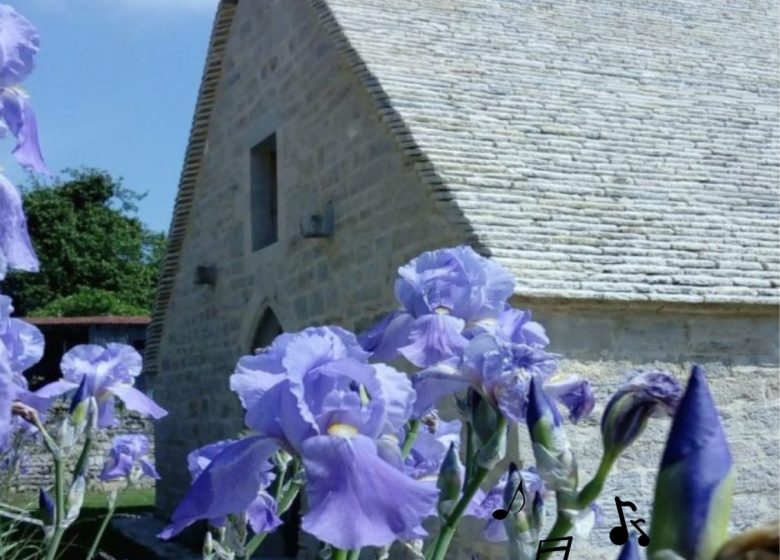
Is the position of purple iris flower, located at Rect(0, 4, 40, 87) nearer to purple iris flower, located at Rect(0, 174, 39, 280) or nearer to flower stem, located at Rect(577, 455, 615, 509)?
purple iris flower, located at Rect(0, 174, 39, 280)

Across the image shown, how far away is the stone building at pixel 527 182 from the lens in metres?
7.50

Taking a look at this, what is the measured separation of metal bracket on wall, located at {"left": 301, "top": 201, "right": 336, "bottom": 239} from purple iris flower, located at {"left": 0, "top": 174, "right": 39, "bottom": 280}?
8.40 m

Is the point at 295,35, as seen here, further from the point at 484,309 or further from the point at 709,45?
the point at 484,309

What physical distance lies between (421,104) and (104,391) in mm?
6481

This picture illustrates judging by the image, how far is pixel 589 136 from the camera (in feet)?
29.2

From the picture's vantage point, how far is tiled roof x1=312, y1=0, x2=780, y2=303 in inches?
299

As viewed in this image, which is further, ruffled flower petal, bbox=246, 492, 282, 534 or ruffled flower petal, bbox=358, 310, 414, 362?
ruffled flower petal, bbox=246, 492, 282, 534

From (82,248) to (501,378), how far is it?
38407mm

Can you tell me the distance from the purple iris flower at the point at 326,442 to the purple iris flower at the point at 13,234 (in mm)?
302

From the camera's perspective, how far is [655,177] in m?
8.70

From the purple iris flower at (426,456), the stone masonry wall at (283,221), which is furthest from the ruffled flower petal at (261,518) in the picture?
the stone masonry wall at (283,221)

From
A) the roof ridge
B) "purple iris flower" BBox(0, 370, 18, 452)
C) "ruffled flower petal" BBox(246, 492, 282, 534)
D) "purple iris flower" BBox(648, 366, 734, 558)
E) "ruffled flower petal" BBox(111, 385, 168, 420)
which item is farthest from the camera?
the roof ridge

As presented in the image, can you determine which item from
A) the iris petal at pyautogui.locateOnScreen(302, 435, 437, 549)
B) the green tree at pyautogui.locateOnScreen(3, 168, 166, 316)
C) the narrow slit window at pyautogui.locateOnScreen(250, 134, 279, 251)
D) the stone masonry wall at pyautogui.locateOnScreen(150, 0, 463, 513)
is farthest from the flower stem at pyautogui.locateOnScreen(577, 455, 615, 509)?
the green tree at pyautogui.locateOnScreen(3, 168, 166, 316)

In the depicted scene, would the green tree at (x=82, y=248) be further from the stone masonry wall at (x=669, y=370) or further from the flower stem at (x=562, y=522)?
the flower stem at (x=562, y=522)
